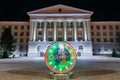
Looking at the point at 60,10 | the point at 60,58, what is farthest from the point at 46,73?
the point at 60,10

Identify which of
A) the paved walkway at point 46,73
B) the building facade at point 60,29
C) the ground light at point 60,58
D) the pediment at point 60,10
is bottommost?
the paved walkway at point 46,73

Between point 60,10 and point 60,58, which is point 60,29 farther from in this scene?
point 60,58

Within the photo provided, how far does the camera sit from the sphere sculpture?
282 inches

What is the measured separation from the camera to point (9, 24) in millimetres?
70125

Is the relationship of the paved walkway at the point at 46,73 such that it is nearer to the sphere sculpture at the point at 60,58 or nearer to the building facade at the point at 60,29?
the sphere sculpture at the point at 60,58

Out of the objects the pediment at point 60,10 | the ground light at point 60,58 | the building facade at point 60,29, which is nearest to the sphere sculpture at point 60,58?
the ground light at point 60,58

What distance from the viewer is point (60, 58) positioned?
23.5 ft

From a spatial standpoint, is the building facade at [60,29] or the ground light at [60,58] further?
the building facade at [60,29]

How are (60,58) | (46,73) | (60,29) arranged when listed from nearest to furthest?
(60,58)
(46,73)
(60,29)

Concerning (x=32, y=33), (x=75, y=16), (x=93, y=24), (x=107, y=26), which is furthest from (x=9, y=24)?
(x=107, y=26)

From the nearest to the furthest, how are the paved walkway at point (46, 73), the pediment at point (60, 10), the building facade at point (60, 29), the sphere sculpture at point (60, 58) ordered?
the sphere sculpture at point (60, 58), the paved walkway at point (46, 73), the building facade at point (60, 29), the pediment at point (60, 10)

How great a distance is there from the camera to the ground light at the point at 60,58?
7.17 meters

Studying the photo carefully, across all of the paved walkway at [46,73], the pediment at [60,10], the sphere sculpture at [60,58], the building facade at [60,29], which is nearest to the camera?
the sphere sculpture at [60,58]

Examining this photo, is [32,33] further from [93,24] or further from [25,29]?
[93,24]
